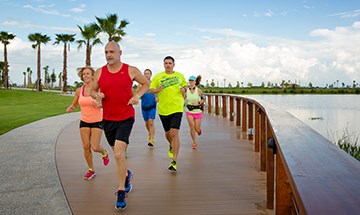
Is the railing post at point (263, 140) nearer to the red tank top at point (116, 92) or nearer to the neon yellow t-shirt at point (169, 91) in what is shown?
the neon yellow t-shirt at point (169, 91)

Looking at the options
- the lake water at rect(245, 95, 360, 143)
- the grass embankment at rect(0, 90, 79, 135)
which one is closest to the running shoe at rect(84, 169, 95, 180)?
the lake water at rect(245, 95, 360, 143)

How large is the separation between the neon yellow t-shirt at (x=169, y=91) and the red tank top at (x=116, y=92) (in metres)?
1.78

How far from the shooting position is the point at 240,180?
5.73 metres

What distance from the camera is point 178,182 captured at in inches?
222

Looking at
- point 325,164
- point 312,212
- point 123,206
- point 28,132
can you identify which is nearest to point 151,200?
point 123,206

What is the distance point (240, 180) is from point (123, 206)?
78.6 inches

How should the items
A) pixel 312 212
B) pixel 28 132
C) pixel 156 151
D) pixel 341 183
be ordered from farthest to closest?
pixel 28 132 → pixel 156 151 → pixel 341 183 → pixel 312 212

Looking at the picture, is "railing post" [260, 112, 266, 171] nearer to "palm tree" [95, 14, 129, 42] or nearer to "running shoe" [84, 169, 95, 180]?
"running shoe" [84, 169, 95, 180]

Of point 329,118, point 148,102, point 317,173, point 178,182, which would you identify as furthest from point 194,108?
point 329,118

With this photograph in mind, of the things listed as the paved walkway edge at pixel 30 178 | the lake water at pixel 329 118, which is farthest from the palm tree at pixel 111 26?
the paved walkway edge at pixel 30 178

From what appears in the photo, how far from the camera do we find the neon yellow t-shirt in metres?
6.46

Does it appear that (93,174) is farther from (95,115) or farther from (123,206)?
(123,206)

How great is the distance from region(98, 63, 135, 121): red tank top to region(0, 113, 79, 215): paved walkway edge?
1193 millimetres

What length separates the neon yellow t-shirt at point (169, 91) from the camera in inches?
255
